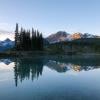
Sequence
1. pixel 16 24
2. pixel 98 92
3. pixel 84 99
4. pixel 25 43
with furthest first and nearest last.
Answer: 1. pixel 16 24
2. pixel 25 43
3. pixel 98 92
4. pixel 84 99

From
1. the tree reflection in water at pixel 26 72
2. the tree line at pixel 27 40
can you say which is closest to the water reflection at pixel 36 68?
the tree reflection in water at pixel 26 72

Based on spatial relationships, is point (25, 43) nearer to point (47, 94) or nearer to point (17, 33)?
point (17, 33)

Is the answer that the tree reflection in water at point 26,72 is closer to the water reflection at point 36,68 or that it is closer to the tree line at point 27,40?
the water reflection at point 36,68

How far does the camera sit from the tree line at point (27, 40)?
339ft

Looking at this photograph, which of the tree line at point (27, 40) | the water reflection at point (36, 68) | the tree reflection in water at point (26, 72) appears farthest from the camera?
the tree line at point (27, 40)

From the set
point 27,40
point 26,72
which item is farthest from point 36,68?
point 27,40

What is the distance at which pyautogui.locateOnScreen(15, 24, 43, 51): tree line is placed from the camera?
103 m

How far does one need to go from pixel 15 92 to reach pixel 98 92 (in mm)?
5901

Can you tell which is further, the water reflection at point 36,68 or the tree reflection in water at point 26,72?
the water reflection at point 36,68

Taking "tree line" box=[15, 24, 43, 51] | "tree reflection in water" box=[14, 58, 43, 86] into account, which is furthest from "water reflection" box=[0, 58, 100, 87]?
"tree line" box=[15, 24, 43, 51]

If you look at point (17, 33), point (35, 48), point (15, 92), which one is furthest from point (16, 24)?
point (15, 92)

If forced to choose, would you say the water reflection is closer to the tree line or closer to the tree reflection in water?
the tree reflection in water

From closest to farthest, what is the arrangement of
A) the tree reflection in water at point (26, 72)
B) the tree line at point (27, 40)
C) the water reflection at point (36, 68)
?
the tree reflection in water at point (26, 72) → the water reflection at point (36, 68) → the tree line at point (27, 40)

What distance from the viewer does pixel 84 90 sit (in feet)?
57.8
